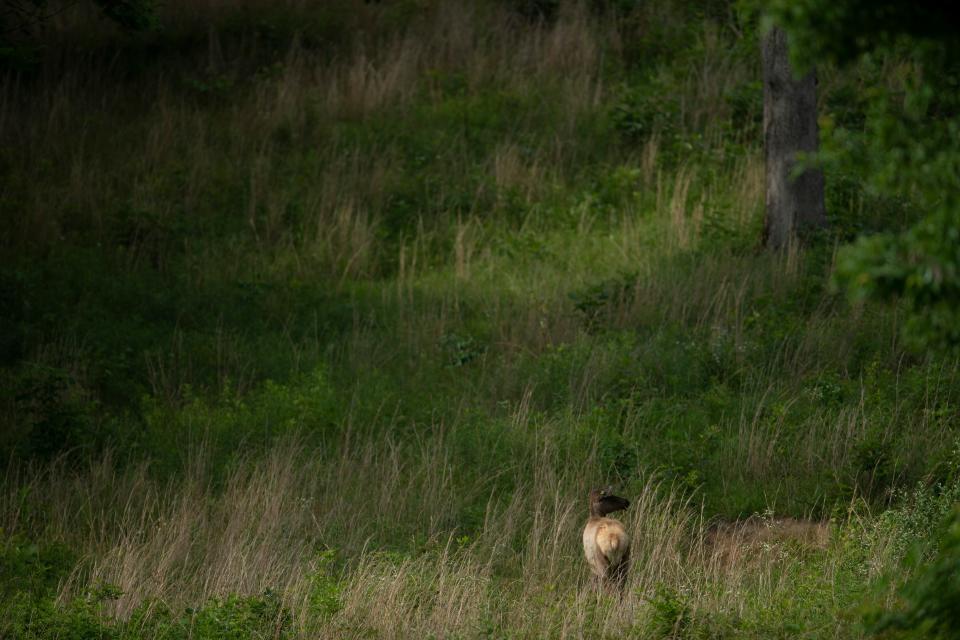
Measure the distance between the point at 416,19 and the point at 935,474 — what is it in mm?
12238

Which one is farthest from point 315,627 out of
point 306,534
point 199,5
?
point 199,5

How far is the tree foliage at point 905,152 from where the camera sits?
330cm

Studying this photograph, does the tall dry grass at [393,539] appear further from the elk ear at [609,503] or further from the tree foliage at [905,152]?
the tree foliage at [905,152]

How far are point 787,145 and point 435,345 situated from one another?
4078 millimetres

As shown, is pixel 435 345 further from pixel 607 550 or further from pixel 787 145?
pixel 607 550

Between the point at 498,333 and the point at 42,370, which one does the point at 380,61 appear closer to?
the point at 498,333

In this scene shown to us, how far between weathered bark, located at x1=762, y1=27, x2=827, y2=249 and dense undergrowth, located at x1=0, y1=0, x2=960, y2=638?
38 centimetres

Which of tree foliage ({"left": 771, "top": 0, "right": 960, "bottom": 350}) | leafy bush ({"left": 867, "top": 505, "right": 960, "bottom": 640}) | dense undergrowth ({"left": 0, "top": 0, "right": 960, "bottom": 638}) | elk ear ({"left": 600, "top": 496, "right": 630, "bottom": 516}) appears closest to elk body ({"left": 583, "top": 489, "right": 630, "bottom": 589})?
elk ear ({"left": 600, "top": 496, "right": 630, "bottom": 516})

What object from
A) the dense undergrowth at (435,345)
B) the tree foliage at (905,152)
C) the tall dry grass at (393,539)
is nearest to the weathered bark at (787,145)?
the dense undergrowth at (435,345)

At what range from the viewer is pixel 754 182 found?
12.5 meters

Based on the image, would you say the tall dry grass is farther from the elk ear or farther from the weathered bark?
the weathered bark

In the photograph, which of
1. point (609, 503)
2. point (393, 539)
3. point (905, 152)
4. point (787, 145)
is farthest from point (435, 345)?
point (905, 152)

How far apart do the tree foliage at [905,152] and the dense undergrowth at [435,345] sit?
884 millimetres

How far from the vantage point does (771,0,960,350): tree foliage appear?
10.8 feet
